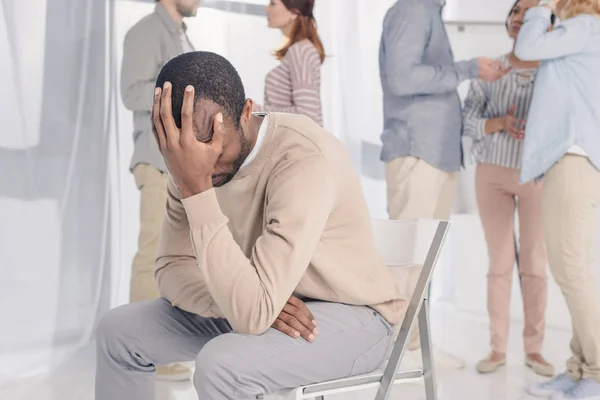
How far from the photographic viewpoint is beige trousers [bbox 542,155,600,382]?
2.70 m

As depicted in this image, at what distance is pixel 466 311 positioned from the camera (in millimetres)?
4113

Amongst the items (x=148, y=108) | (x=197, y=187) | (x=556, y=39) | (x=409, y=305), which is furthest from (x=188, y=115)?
(x=556, y=39)

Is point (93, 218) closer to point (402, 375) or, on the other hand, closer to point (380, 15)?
point (380, 15)

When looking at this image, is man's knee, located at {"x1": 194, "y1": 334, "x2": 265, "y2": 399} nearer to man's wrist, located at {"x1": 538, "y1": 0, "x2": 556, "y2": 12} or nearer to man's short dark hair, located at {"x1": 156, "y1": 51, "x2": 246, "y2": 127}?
man's short dark hair, located at {"x1": 156, "y1": 51, "x2": 246, "y2": 127}

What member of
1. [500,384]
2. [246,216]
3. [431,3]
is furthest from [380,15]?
[246,216]

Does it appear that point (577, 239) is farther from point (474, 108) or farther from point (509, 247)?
point (474, 108)

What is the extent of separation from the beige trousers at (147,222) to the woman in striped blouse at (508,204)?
130 centimetres

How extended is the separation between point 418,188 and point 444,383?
2.52ft

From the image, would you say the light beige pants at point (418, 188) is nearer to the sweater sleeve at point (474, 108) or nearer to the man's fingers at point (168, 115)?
the sweater sleeve at point (474, 108)

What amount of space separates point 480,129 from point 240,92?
187 cm

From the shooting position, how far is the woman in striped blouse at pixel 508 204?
3.07 m

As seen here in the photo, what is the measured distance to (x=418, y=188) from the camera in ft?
10.1

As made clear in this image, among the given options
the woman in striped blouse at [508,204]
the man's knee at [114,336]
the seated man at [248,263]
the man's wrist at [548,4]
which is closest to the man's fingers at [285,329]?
the seated man at [248,263]

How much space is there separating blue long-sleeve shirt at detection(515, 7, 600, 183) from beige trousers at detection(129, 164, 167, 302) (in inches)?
55.6
